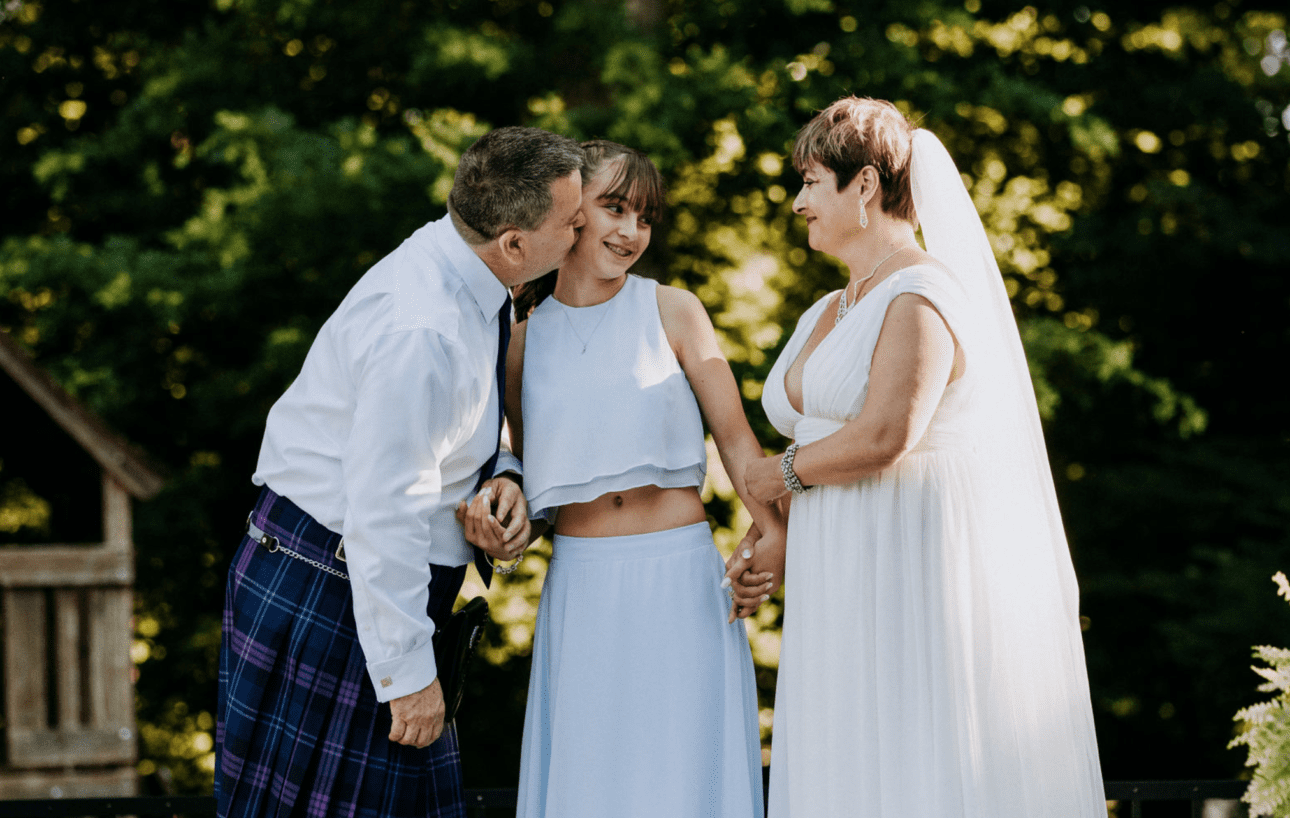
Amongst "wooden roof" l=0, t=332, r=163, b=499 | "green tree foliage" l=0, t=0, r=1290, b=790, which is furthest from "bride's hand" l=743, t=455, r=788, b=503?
"wooden roof" l=0, t=332, r=163, b=499

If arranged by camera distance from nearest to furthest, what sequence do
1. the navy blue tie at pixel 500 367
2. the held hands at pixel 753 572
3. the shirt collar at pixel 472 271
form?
the shirt collar at pixel 472 271, the navy blue tie at pixel 500 367, the held hands at pixel 753 572

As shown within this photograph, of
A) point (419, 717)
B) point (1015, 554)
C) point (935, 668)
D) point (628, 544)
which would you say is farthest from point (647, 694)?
point (1015, 554)

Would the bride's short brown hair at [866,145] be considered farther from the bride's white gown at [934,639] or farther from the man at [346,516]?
the man at [346,516]

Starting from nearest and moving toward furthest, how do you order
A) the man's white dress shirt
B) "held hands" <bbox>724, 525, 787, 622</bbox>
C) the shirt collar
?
the man's white dress shirt, the shirt collar, "held hands" <bbox>724, 525, 787, 622</bbox>

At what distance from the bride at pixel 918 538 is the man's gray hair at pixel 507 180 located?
54cm

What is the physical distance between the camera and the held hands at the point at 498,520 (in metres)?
2.31

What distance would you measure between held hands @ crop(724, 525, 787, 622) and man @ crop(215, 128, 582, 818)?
0.49 metres

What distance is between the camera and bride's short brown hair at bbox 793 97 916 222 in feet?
7.57

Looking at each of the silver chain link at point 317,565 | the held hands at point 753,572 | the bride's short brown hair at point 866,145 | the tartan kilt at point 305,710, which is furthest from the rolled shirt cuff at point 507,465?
the bride's short brown hair at point 866,145

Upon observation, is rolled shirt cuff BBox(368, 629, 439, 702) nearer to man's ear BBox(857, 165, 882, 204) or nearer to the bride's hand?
the bride's hand

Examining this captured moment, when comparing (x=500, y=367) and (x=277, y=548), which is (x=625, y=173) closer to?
(x=500, y=367)

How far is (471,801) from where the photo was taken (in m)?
2.86

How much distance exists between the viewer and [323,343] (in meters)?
2.32

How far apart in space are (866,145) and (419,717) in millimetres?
A: 1461
